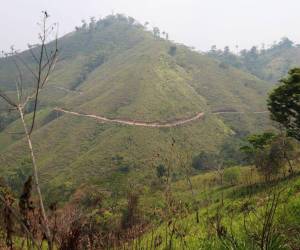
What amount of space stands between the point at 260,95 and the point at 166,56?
3273 centimetres

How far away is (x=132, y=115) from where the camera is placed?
288 ft

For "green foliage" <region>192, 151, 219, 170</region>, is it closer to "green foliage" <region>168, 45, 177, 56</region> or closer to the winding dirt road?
the winding dirt road

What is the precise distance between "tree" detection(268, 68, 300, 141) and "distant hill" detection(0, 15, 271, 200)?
1616cm

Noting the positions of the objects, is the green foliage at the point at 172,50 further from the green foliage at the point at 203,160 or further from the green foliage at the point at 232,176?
the green foliage at the point at 232,176

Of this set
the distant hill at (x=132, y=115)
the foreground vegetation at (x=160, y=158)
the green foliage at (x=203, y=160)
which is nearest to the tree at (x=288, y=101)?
the foreground vegetation at (x=160, y=158)

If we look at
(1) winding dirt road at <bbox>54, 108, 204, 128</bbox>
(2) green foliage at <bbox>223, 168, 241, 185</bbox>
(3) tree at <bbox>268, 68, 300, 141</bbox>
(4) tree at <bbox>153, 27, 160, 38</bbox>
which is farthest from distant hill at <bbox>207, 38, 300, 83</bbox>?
(3) tree at <bbox>268, 68, 300, 141</bbox>

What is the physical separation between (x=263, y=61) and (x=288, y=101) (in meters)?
169

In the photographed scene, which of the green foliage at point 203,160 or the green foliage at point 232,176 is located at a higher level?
the green foliage at point 232,176

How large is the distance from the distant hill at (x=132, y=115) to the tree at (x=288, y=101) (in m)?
16.2

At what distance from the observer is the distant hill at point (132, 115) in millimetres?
70306

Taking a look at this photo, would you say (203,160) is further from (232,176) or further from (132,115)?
(132,115)

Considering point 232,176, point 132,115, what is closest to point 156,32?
point 132,115

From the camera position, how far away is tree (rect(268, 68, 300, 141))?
90.3 ft

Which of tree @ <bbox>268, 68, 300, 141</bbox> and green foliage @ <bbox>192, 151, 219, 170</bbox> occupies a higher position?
tree @ <bbox>268, 68, 300, 141</bbox>
